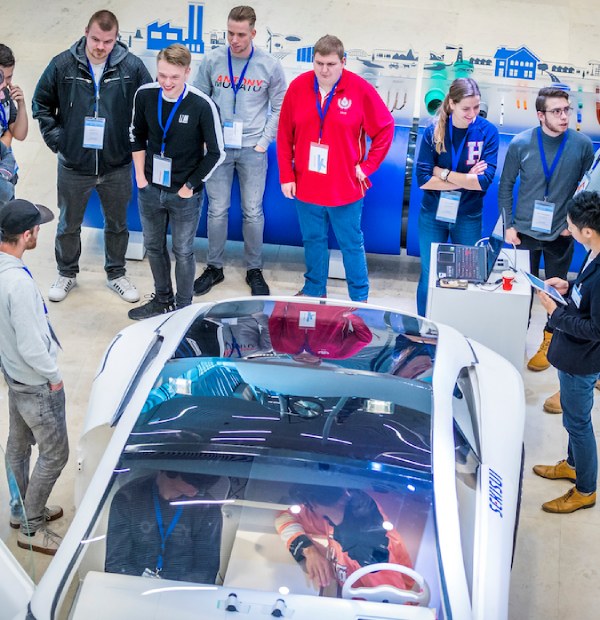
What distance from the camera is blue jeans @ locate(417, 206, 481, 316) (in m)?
6.23

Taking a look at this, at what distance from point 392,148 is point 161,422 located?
3591mm

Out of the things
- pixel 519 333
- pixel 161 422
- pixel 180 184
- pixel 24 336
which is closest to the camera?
pixel 161 422

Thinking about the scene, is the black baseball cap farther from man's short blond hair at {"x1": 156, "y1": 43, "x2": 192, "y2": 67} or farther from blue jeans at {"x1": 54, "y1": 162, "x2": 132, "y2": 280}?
blue jeans at {"x1": 54, "y1": 162, "x2": 132, "y2": 280}

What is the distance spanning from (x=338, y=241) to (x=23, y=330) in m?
2.83

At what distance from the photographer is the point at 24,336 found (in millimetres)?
4203

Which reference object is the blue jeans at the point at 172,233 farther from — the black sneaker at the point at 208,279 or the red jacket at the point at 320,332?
the red jacket at the point at 320,332

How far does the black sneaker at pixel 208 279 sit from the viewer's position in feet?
22.8

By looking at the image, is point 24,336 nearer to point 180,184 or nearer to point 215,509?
point 215,509

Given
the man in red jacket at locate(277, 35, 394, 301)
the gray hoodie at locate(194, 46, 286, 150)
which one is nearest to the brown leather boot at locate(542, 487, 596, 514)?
the man in red jacket at locate(277, 35, 394, 301)

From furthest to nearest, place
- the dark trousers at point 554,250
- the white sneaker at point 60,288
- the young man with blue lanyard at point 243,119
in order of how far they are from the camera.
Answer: the white sneaker at point 60,288 → the young man with blue lanyard at point 243,119 → the dark trousers at point 554,250

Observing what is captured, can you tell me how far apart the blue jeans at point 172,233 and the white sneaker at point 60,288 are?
0.64 meters

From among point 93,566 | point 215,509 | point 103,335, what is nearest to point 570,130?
point 103,335

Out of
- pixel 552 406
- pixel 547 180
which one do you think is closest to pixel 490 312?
pixel 552 406

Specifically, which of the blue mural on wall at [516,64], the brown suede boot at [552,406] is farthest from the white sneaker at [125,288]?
the blue mural on wall at [516,64]
